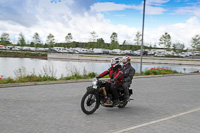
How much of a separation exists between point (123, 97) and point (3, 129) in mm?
3579

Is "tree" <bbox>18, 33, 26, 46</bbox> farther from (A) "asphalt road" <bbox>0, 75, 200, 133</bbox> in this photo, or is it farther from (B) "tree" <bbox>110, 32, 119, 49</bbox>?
(A) "asphalt road" <bbox>0, 75, 200, 133</bbox>

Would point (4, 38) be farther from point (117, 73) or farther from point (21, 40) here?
point (117, 73)

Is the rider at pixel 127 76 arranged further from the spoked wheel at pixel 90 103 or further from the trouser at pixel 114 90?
A: the spoked wheel at pixel 90 103

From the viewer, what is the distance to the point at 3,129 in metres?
4.83

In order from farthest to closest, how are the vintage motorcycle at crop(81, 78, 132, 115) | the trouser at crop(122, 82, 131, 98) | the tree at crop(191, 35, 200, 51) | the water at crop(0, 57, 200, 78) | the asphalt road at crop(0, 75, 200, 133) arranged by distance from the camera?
the tree at crop(191, 35, 200, 51)
the water at crop(0, 57, 200, 78)
the trouser at crop(122, 82, 131, 98)
the vintage motorcycle at crop(81, 78, 132, 115)
the asphalt road at crop(0, 75, 200, 133)

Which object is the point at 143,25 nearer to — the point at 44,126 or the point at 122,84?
the point at 122,84

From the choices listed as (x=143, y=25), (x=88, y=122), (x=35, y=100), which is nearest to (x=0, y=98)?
(x=35, y=100)

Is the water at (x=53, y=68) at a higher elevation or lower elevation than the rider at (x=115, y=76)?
lower

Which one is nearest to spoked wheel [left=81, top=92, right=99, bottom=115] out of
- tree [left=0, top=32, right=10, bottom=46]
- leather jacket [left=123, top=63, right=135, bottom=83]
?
leather jacket [left=123, top=63, right=135, bottom=83]

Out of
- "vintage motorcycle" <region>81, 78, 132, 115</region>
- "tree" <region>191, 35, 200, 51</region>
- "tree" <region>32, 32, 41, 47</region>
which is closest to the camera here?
"vintage motorcycle" <region>81, 78, 132, 115</region>

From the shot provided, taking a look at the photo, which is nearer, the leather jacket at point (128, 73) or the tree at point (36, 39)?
the leather jacket at point (128, 73)

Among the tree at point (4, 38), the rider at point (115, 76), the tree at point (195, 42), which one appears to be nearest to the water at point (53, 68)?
the rider at point (115, 76)

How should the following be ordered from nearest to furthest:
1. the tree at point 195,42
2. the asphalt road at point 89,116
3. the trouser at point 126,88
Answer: the asphalt road at point 89,116 < the trouser at point 126,88 < the tree at point 195,42

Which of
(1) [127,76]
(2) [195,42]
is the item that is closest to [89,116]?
(1) [127,76]
